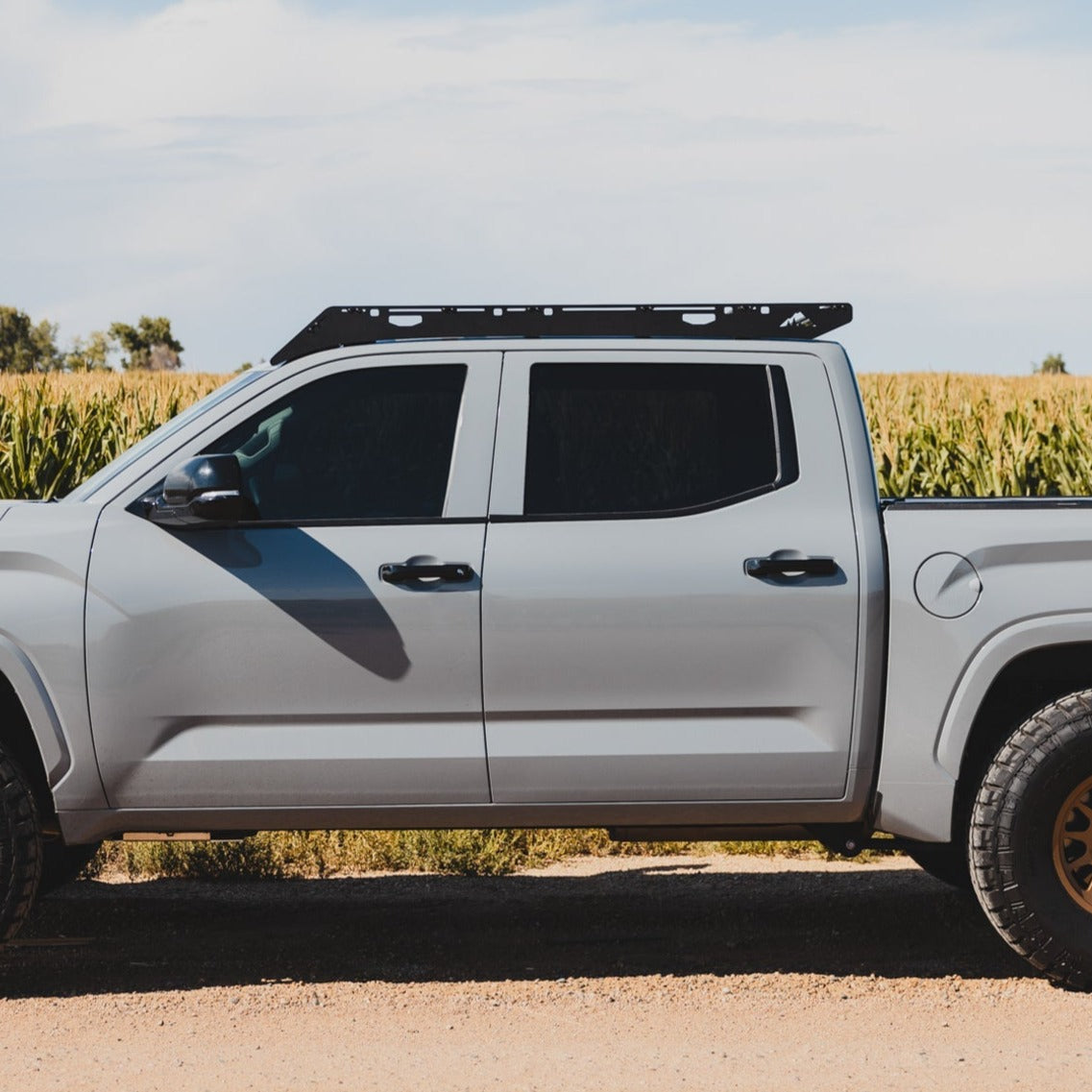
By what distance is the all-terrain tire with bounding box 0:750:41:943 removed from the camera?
514 cm

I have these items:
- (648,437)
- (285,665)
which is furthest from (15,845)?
(648,437)

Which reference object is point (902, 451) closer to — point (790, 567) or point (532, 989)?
point (790, 567)

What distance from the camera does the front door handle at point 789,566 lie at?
202 inches

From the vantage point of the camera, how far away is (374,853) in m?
7.87

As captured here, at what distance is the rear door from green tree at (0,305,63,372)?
89.6m

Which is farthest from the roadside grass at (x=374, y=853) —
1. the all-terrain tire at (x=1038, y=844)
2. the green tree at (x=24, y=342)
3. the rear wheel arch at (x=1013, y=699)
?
the green tree at (x=24, y=342)

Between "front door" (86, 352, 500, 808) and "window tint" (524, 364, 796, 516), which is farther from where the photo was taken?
"window tint" (524, 364, 796, 516)

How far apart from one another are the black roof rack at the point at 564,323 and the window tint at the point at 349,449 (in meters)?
0.18

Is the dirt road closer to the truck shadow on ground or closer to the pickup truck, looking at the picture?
the truck shadow on ground

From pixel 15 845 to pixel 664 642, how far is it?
2072 millimetres

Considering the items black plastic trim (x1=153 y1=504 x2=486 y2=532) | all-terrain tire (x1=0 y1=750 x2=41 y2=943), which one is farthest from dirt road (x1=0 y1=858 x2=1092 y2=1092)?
black plastic trim (x1=153 y1=504 x2=486 y2=532)

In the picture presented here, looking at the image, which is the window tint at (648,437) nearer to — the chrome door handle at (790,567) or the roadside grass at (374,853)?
the chrome door handle at (790,567)

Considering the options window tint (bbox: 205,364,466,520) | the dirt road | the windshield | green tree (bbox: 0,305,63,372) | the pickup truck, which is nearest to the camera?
the dirt road

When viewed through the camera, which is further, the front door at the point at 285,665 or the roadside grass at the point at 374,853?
the roadside grass at the point at 374,853
